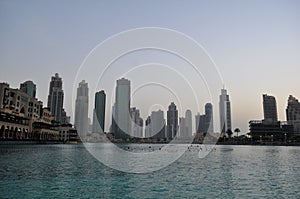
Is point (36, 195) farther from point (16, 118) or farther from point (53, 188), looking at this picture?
point (16, 118)

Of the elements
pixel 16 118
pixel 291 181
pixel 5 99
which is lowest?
pixel 291 181

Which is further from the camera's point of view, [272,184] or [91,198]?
[272,184]

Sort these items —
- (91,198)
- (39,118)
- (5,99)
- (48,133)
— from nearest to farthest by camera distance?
(91,198) < (5,99) < (39,118) < (48,133)

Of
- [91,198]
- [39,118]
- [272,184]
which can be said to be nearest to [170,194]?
[91,198]

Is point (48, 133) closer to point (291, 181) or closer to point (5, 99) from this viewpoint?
point (5, 99)

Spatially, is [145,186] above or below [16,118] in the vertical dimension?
below

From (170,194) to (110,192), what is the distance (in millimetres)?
5309

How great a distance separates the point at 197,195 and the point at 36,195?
13.3m

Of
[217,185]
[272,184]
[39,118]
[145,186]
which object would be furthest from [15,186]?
[39,118]

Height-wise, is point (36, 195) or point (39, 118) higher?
point (39, 118)

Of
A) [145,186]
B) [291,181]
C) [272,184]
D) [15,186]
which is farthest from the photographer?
[291,181]

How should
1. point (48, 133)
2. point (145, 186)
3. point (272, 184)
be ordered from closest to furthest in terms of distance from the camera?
point (145, 186) → point (272, 184) → point (48, 133)

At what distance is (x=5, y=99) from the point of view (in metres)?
127

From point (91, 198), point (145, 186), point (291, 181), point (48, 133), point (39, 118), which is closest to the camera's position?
point (91, 198)
